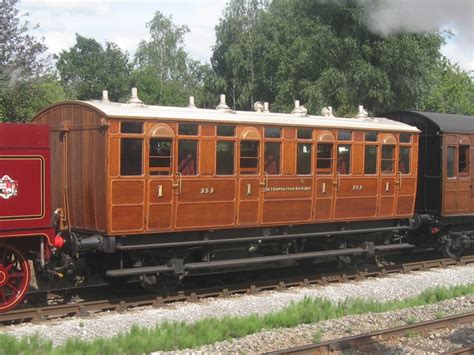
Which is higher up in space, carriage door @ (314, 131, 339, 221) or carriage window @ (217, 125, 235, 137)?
carriage window @ (217, 125, 235, 137)

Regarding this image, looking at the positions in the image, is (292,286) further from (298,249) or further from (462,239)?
(462,239)

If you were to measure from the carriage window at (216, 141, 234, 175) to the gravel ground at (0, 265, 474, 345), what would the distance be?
7.28 feet

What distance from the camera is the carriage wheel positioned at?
8.96 meters

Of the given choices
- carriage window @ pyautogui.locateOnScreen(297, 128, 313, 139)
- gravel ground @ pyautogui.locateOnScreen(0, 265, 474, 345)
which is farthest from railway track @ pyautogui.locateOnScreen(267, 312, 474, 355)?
carriage window @ pyautogui.locateOnScreen(297, 128, 313, 139)

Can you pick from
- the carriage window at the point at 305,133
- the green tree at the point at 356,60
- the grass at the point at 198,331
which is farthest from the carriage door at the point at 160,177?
the green tree at the point at 356,60

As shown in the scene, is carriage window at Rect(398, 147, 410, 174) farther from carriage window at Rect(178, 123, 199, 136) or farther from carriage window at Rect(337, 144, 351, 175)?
carriage window at Rect(178, 123, 199, 136)

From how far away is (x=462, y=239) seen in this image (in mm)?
14930

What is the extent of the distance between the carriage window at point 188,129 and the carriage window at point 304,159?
2270 millimetres

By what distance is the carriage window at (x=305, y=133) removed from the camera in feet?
38.1

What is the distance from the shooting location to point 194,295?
10.4 m

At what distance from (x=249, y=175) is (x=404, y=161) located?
4.25m

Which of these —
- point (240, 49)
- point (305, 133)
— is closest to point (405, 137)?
point (305, 133)

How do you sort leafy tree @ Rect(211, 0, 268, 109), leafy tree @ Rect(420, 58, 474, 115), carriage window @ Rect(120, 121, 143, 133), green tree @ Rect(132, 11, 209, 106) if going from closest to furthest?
carriage window @ Rect(120, 121, 143, 133), leafy tree @ Rect(420, 58, 474, 115), leafy tree @ Rect(211, 0, 268, 109), green tree @ Rect(132, 11, 209, 106)

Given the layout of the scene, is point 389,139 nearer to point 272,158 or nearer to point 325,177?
point 325,177
